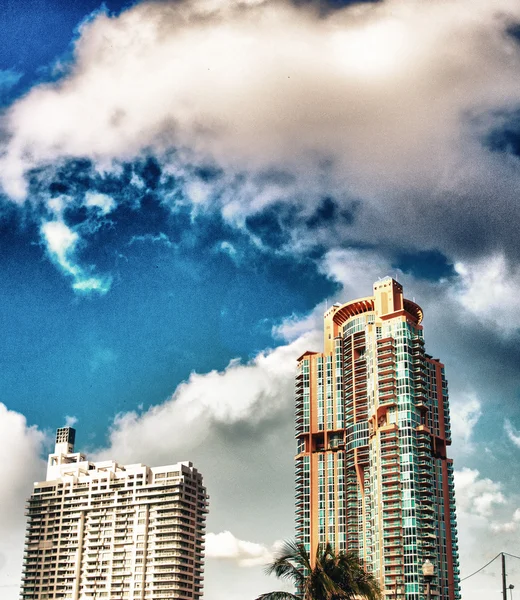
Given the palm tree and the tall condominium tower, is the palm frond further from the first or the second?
the tall condominium tower

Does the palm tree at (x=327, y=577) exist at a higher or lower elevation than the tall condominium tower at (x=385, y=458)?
lower

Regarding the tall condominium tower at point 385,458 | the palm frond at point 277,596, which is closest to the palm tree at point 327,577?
the palm frond at point 277,596

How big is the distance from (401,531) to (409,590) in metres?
11.3

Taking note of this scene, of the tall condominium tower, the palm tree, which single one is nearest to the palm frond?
the palm tree

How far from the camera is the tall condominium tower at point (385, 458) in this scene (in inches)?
6565

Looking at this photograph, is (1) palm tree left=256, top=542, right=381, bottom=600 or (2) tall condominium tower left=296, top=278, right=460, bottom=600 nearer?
(1) palm tree left=256, top=542, right=381, bottom=600

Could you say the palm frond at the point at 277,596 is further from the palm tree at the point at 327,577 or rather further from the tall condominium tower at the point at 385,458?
the tall condominium tower at the point at 385,458

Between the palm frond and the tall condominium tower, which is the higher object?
Result: the tall condominium tower

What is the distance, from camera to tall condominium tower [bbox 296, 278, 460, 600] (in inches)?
6565

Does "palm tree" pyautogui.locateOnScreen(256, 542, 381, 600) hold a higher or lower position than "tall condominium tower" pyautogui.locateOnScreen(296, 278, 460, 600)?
lower

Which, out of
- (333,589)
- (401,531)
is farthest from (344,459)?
(333,589)

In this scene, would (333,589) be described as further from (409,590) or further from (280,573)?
(409,590)

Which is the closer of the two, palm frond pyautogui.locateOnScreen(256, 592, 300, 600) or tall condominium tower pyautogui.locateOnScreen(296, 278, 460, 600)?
palm frond pyautogui.locateOnScreen(256, 592, 300, 600)

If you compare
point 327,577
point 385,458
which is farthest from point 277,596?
point 385,458
